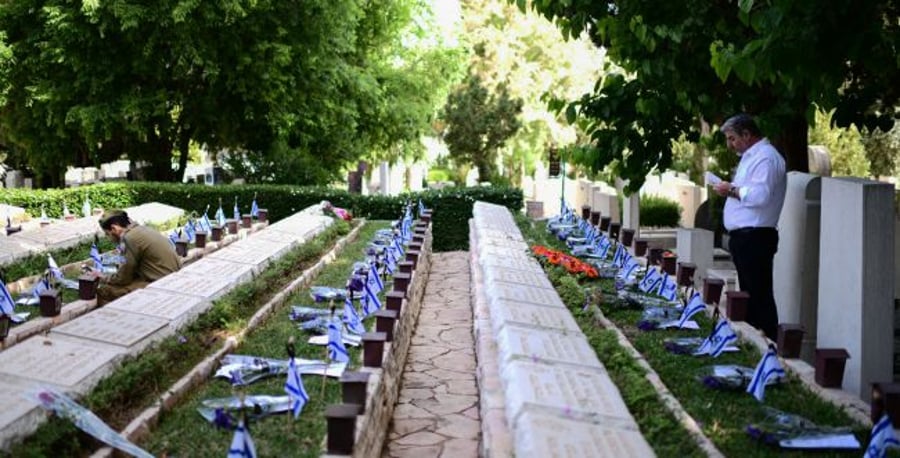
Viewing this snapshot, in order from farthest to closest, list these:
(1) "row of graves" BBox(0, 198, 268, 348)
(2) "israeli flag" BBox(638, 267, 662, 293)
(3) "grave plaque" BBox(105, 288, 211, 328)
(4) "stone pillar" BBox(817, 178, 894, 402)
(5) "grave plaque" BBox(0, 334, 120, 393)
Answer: (2) "israeli flag" BBox(638, 267, 662, 293)
(1) "row of graves" BBox(0, 198, 268, 348)
(3) "grave plaque" BBox(105, 288, 211, 328)
(4) "stone pillar" BBox(817, 178, 894, 402)
(5) "grave plaque" BBox(0, 334, 120, 393)

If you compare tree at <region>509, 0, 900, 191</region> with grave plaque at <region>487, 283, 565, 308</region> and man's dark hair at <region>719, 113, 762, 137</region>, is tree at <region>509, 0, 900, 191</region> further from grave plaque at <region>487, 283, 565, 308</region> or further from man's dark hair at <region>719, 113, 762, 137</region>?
grave plaque at <region>487, 283, 565, 308</region>

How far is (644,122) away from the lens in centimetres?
836

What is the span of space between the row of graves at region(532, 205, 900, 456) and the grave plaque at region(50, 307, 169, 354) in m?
3.62

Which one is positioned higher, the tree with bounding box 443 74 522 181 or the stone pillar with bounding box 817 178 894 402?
the tree with bounding box 443 74 522 181

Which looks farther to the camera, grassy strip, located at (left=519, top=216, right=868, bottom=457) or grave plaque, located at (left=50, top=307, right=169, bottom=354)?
grave plaque, located at (left=50, top=307, right=169, bottom=354)

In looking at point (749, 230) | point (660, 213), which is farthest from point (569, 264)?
point (660, 213)

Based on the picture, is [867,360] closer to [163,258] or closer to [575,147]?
[575,147]

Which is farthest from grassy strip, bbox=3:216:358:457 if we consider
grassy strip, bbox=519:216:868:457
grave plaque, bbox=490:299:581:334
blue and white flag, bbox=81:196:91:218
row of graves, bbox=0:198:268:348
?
blue and white flag, bbox=81:196:91:218

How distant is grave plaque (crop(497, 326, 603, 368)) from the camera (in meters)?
5.72

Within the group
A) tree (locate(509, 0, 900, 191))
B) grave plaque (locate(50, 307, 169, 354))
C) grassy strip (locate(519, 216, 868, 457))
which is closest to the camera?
tree (locate(509, 0, 900, 191))

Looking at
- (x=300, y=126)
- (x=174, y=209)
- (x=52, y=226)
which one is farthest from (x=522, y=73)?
(x=52, y=226)

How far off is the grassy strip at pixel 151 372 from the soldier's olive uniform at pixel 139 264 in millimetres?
999

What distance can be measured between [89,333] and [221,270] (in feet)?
11.4

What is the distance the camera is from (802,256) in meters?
7.56
